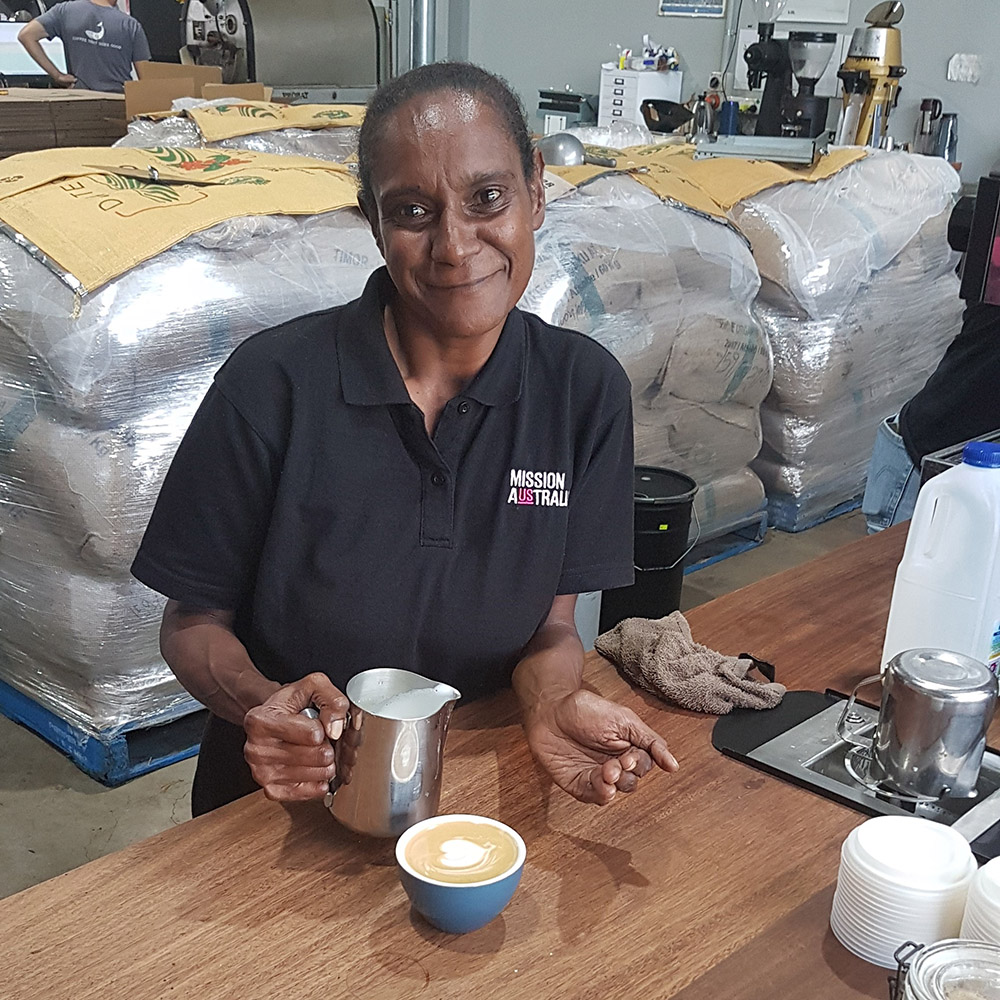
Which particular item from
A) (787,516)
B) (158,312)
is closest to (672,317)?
(787,516)

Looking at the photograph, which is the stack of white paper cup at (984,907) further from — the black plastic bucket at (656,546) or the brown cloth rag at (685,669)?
the black plastic bucket at (656,546)

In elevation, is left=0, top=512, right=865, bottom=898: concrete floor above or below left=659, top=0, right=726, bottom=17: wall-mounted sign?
below

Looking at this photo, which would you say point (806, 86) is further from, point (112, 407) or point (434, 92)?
point (434, 92)

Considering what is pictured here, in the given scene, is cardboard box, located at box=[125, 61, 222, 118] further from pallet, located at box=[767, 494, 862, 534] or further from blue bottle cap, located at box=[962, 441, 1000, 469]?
blue bottle cap, located at box=[962, 441, 1000, 469]

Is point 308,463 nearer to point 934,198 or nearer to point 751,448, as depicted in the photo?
point 751,448

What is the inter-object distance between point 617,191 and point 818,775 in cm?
239

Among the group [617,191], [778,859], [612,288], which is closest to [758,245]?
[617,191]

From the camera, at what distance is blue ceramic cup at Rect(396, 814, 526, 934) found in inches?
35.1

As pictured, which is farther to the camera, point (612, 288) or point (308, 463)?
point (612, 288)

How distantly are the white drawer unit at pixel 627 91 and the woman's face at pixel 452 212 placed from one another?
467 centimetres

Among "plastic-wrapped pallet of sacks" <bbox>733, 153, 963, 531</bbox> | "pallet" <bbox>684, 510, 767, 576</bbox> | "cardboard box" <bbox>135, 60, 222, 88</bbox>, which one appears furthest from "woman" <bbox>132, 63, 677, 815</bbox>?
"cardboard box" <bbox>135, 60, 222, 88</bbox>

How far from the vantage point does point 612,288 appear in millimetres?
3047

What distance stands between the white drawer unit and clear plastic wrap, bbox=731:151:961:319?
1.72 m

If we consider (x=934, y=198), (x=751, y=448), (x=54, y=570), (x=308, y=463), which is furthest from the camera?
(x=934, y=198)
